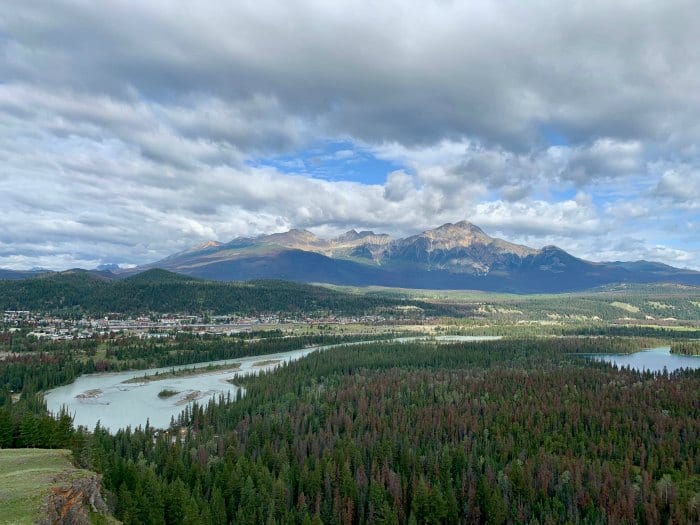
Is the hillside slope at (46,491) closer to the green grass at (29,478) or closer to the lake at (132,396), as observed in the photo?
the green grass at (29,478)

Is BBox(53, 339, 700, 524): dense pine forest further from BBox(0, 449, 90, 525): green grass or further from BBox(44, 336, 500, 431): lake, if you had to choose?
BBox(44, 336, 500, 431): lake

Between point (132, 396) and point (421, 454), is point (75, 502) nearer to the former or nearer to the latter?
point (421, 454)

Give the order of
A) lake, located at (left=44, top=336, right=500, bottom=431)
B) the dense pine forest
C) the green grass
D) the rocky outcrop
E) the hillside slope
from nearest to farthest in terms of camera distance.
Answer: the green grass < the hillside slope < the rocky outcrop < the dense pine forest < lake, located at (left=44, top=336, right=500, bottom=431)

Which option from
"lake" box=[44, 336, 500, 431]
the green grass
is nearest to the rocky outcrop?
the green grass

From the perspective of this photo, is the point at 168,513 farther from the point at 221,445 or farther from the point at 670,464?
the point at 670,464

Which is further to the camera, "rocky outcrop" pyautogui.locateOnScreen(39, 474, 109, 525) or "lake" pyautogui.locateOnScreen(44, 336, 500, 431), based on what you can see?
"lake" pyautogui.locateOnScreen(44, 336, 500, 431)

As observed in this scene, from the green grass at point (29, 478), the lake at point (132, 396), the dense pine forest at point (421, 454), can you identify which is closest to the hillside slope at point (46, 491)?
the green grass at point (29, 478)
